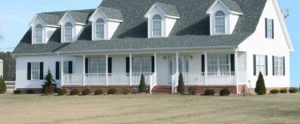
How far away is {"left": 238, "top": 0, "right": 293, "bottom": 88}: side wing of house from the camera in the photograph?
34897 mm

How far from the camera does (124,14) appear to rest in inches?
1623

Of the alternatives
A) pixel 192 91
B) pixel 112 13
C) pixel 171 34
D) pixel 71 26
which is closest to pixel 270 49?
Result: pixel 171 34

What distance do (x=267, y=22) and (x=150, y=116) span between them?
20.1 meters

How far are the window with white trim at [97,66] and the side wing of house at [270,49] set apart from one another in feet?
38.2

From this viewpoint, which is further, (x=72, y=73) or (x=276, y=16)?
(x=72, y=73)

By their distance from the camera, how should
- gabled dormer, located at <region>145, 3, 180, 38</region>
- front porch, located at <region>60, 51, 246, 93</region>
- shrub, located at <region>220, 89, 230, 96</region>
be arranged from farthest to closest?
gabled dormer, located at <region>145, 3, 180, 38</region>, front porch, located at <region>60, 51, 246, 93</region>, shrub, located at <region>220, 89, 230, 96</region>

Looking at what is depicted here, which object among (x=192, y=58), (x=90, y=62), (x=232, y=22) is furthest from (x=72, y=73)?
(x=232, y=22)

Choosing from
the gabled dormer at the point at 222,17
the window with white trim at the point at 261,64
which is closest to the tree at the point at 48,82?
the gabled dormer at the point at 222,17

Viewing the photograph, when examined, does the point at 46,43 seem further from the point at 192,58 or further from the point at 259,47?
the point at 259,47

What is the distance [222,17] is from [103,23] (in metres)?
9.93

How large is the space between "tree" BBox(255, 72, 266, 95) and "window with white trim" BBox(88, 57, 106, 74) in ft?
41.0

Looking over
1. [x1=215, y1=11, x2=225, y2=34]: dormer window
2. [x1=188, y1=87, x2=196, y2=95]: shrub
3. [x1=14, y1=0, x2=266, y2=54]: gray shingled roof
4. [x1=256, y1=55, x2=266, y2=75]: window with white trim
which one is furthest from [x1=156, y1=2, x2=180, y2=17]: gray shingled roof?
[x1=256, y1=55, x2=266, y2=75]: window with white trim

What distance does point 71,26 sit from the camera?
136 ft

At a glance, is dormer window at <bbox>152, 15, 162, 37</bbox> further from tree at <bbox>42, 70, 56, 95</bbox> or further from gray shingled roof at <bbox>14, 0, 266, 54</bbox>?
tree at <bbox>42, 70, 56, 95</bbox>
